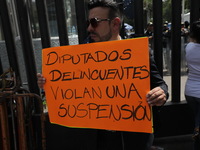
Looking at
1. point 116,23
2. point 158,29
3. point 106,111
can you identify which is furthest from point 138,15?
point 106,111

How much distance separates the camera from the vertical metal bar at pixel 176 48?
2.50 meters

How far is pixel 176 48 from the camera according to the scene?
2615 millimetres

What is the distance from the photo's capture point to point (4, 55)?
154 inches

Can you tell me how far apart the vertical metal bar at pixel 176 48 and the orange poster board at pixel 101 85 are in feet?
4.05

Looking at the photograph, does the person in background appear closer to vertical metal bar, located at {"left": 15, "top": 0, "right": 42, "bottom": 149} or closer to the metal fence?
the metal fence

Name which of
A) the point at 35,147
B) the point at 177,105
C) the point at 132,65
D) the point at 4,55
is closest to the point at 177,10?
the point at 177,105

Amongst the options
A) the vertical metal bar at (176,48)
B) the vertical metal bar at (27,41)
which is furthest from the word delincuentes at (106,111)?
the vertical metal bar at (176,48)

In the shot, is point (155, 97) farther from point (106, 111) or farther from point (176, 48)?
point (176, 48)

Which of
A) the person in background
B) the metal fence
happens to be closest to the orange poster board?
the metal fence

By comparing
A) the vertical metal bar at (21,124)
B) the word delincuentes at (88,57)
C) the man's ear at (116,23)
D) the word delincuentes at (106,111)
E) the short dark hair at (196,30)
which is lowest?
the vertical metal bar at (21,124)

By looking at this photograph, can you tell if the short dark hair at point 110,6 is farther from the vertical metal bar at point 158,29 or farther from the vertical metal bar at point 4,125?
the vertical metal bar at point 4,125

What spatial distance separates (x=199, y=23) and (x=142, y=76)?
4.41 ft

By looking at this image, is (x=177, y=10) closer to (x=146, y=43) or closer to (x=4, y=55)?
(x=146, y=43)

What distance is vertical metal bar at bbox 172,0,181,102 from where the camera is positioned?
8.21 ft
